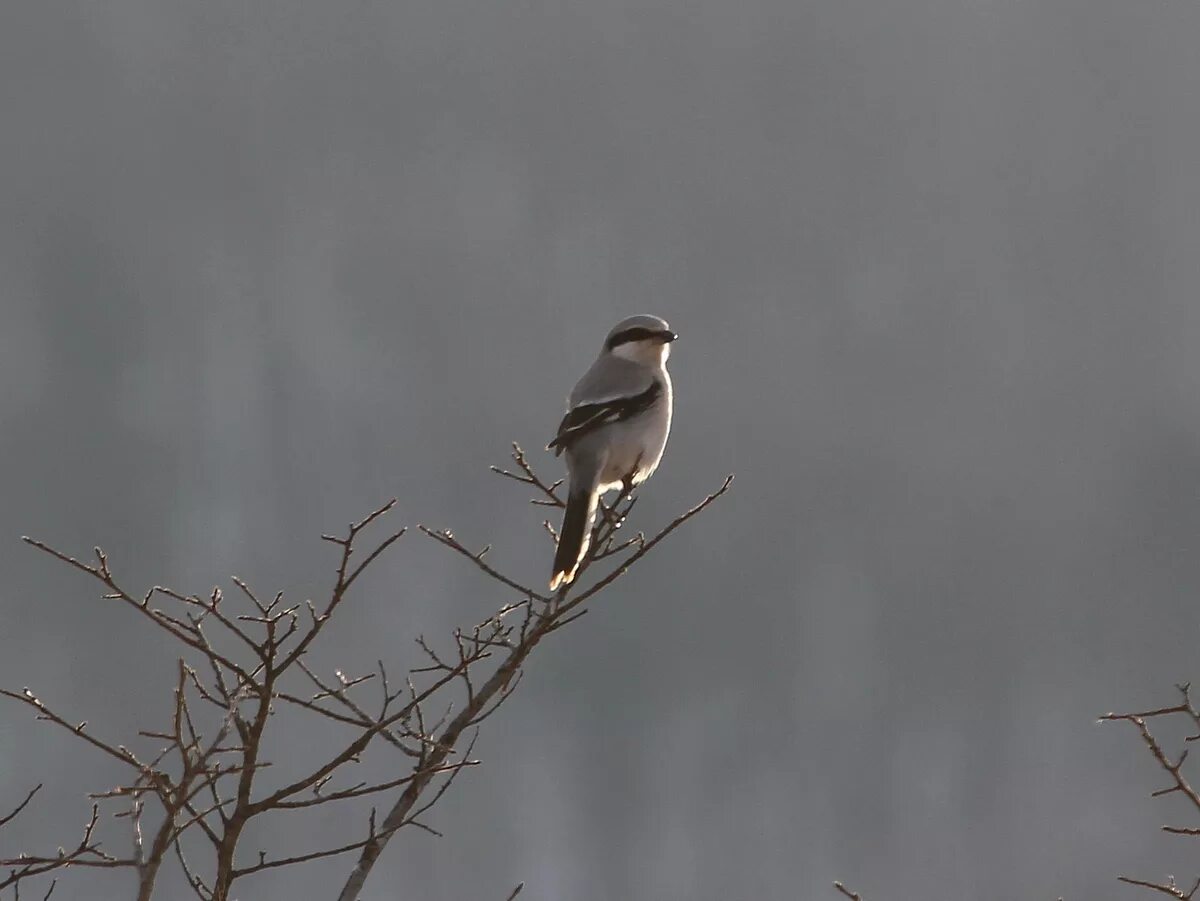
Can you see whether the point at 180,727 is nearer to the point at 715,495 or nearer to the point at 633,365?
the point at 715,495

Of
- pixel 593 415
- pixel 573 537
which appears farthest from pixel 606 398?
pixel 573 537

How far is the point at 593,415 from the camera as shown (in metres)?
6.59

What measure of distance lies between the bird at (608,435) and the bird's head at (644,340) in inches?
3.5

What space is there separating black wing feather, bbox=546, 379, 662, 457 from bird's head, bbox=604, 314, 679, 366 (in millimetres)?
718

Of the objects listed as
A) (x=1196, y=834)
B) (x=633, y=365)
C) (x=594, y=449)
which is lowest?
(x=1196, y=834)

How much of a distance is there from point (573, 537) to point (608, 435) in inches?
38.3

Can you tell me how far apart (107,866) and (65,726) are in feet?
1.29

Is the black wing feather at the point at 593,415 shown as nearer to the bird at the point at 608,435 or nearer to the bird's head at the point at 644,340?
the bird at the point at 608,435

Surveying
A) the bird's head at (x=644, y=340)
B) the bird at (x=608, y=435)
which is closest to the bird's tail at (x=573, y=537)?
the bird at (x=608, y=435)

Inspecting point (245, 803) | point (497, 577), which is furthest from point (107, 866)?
point (497, 577)

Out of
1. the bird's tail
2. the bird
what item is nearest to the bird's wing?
the bird

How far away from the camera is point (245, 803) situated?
10.7ft

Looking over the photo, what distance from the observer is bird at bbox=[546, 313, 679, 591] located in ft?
19.5

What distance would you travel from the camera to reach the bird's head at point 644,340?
759 centimetres
